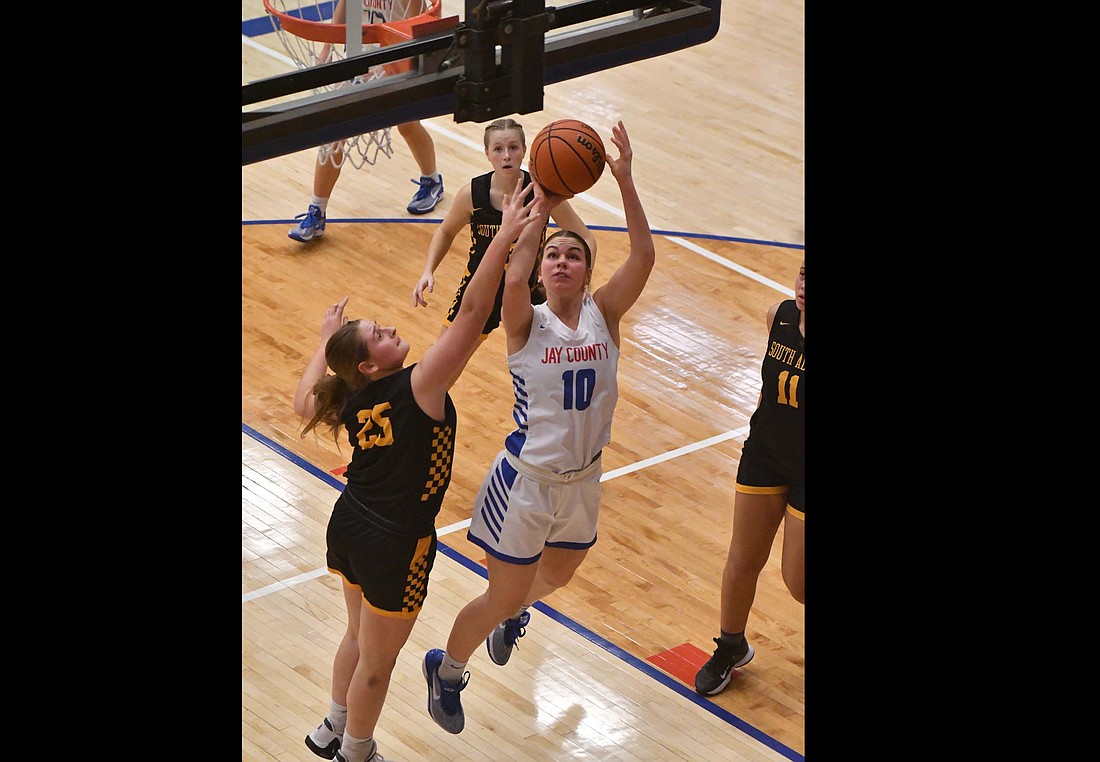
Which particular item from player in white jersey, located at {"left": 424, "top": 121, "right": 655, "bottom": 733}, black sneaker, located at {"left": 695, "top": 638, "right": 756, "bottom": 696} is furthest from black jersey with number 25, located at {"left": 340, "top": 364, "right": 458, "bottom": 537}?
black sneaker, located at {"left": 695, "top": 638, "right": 756, "bottom": 696}

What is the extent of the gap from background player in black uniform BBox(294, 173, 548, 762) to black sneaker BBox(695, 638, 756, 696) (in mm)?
1242

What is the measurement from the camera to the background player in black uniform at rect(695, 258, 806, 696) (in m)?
4.50

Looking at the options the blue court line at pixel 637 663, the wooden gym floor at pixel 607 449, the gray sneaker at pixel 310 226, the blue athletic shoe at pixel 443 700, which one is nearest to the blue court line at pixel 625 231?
the wooden gym floor at pixel 607 449

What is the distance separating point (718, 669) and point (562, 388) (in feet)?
4.18

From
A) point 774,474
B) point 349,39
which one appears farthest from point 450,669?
point 349,39

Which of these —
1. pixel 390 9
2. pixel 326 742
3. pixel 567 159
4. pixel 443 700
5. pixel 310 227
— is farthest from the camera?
pixel 310 227

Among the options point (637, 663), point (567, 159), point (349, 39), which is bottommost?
point (637, 663)

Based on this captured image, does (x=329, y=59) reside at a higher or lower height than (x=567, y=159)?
lower

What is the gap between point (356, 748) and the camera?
4285 mm

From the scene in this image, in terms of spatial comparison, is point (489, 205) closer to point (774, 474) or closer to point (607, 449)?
point (607, 449)
